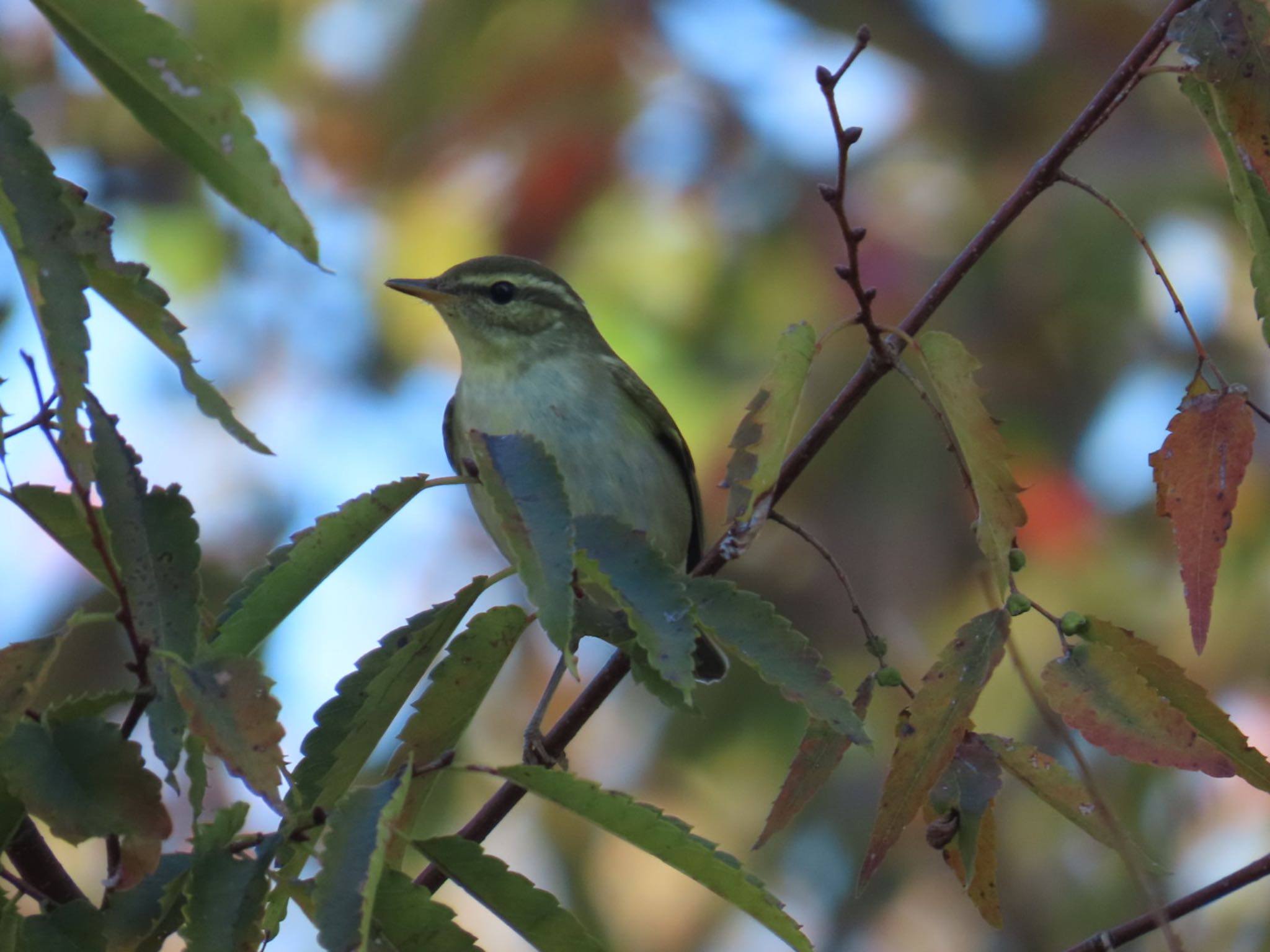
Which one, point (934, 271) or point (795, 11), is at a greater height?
point (795, 11)

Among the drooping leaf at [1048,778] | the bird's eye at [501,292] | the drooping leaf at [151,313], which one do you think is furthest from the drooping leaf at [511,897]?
the bird's eye at [501,292]

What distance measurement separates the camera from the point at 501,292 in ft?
14.7

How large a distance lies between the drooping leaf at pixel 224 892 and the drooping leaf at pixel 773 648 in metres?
0.58

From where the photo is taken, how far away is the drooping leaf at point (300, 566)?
5.67 feet

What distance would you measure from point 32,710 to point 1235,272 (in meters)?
5.80

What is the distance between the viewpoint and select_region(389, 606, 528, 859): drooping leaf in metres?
1.92

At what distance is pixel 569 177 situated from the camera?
6.86 metres

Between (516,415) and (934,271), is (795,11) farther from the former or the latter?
(516,415)

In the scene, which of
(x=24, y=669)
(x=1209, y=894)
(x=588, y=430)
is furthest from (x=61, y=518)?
(x=588, y=430)

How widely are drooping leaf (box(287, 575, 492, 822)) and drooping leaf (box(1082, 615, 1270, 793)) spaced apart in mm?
841

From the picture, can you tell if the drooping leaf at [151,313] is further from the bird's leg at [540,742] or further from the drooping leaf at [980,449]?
the bird's leg at [540,742]

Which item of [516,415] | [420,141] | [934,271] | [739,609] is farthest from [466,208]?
[739,609]

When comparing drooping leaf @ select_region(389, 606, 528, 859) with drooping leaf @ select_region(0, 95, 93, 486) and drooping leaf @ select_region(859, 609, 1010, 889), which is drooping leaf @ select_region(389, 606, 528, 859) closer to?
drooping leaf @ select_region(859, 609, 1010, 889)

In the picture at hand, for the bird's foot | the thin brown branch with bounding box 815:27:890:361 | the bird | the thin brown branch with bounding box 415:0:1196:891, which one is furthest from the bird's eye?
the thin brown branch with bounding box 815:27:890:361
